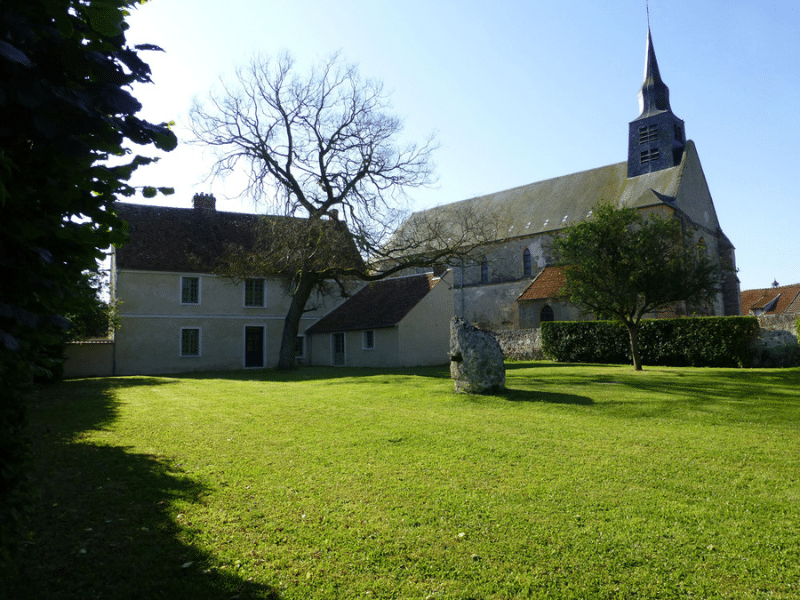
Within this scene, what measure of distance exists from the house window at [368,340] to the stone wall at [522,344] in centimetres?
661

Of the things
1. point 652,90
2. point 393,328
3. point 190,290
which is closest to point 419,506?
point 393,328

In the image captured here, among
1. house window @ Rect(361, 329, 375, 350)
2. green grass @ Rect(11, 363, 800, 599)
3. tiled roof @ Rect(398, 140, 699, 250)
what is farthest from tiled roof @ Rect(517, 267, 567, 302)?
green grass @ Rect(11, 363, 800, 599)

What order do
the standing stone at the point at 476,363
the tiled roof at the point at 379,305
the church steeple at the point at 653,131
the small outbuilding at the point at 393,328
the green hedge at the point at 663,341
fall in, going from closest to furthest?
the standing stone at the point at 476,363 → the green hedge at the point at 663,341 → the small outbuilding at the point at 393,328 → the tiled roof at the point at 379,305 → the church steeple at the point at 653,131

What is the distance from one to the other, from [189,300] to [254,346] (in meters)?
4.33

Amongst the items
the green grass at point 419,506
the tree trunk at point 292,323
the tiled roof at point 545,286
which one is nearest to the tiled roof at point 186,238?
the tree trunk at point 292,323

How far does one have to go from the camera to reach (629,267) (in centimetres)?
1823

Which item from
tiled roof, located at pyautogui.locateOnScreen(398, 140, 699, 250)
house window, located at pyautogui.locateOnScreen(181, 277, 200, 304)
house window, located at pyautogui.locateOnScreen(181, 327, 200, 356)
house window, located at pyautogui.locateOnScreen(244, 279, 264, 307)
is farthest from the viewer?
tiled roof, located at pyautogui.locateOnScreen(398, 140, 699, 250)

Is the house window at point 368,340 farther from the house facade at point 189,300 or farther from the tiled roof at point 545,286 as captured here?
the tiled roof at point 545,286

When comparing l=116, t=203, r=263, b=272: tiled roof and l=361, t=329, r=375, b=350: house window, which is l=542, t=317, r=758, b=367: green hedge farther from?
l=116, t=203, r=263, b=272: tiled roof

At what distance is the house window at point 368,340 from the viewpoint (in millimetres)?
26441

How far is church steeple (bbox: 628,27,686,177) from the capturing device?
36062mm

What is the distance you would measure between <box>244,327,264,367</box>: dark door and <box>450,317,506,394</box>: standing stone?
19252 millimetres

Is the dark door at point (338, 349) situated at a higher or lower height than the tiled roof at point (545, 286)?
lower

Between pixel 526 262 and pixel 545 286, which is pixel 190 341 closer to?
pixel 545 286
